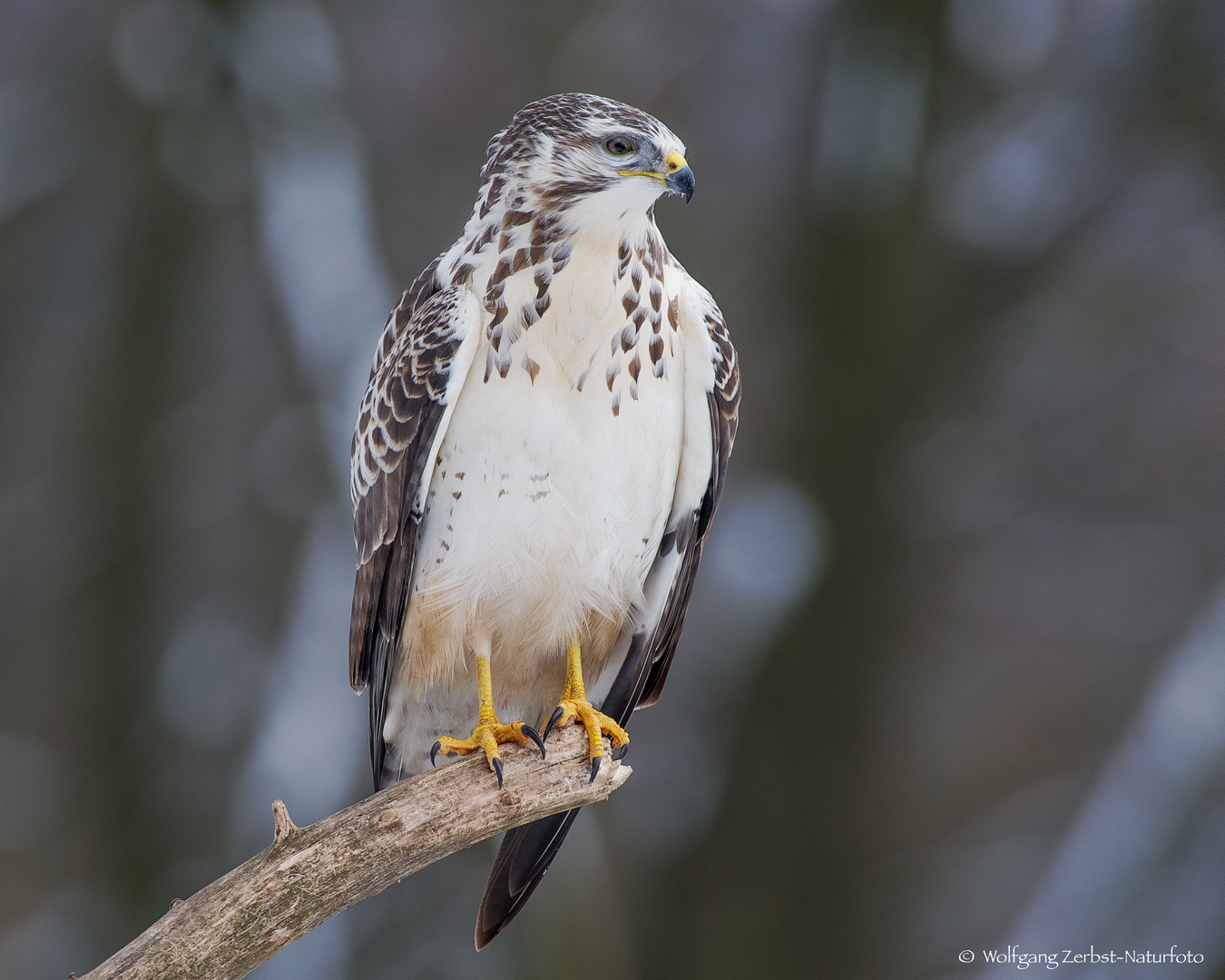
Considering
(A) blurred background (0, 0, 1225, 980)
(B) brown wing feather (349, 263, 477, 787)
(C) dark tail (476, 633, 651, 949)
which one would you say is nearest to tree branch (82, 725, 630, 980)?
(C) dark tail (476, 633, 651, 949)

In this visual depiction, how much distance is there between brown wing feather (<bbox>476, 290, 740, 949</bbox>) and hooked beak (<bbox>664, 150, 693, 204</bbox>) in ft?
1.35

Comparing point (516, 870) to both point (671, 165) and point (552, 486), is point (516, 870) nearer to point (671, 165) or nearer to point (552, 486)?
point (552, 486)

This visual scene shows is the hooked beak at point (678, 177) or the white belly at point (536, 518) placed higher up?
the hooked beak at point (678, 177)

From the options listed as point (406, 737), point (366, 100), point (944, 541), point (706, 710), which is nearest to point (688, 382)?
point (406, 737)

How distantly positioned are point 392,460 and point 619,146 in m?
0.85

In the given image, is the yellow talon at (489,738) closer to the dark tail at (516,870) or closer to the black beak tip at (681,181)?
the dark tail at (516,870)

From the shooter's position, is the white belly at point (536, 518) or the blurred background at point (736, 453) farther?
the blurred background at point (736, 453)

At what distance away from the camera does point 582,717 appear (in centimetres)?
246

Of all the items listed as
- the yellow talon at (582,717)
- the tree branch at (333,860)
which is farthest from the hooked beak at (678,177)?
the tree branch at (333,860)

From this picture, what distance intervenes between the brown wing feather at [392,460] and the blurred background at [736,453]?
2.68 meters

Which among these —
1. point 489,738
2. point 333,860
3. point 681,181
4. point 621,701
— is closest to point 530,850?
point 621,701

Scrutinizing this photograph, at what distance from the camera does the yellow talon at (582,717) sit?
2.38 metres

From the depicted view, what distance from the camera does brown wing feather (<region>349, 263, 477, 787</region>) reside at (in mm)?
2332

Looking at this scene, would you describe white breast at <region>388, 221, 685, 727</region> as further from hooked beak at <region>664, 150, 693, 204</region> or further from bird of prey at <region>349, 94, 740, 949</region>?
hooked beak at <region>664, 150, 693, 204</region>
